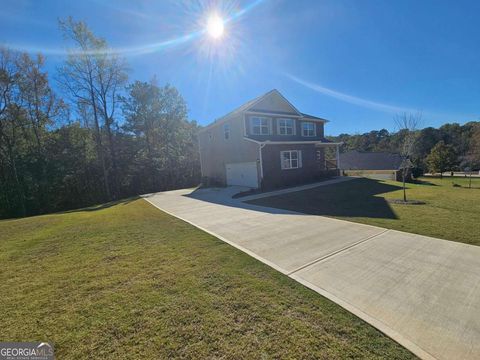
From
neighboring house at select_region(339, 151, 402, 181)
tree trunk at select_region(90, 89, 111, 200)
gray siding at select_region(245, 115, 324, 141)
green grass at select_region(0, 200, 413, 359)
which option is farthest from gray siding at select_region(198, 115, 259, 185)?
neighboring house at select_region(339, 151, 402, 181)

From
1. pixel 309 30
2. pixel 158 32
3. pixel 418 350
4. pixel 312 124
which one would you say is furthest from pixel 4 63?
pixel 418 350

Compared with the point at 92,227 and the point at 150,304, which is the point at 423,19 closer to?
the point at 150,304

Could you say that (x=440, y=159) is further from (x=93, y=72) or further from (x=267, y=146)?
(x=93, y=72)

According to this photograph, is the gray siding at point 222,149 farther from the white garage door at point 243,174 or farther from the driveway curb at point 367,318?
the driveway curb at point 367,318

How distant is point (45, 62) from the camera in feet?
63.3

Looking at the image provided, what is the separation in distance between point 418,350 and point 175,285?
3.19 metres

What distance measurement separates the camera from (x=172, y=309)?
3031 mm

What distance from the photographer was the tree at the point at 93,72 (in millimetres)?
18766

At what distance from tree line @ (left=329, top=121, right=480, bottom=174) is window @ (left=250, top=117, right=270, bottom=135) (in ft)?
60.3

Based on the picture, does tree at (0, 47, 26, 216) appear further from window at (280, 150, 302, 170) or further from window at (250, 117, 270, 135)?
window at (280, 150, 302, 170)

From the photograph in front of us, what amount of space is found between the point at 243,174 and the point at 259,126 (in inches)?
160

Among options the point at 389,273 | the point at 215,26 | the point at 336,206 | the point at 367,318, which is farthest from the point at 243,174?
the point at 367,318

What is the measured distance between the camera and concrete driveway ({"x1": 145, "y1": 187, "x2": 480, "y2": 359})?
2.55 m

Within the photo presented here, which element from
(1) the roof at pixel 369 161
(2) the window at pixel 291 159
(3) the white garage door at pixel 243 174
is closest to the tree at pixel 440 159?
(1) the roof at pixel 369 161
